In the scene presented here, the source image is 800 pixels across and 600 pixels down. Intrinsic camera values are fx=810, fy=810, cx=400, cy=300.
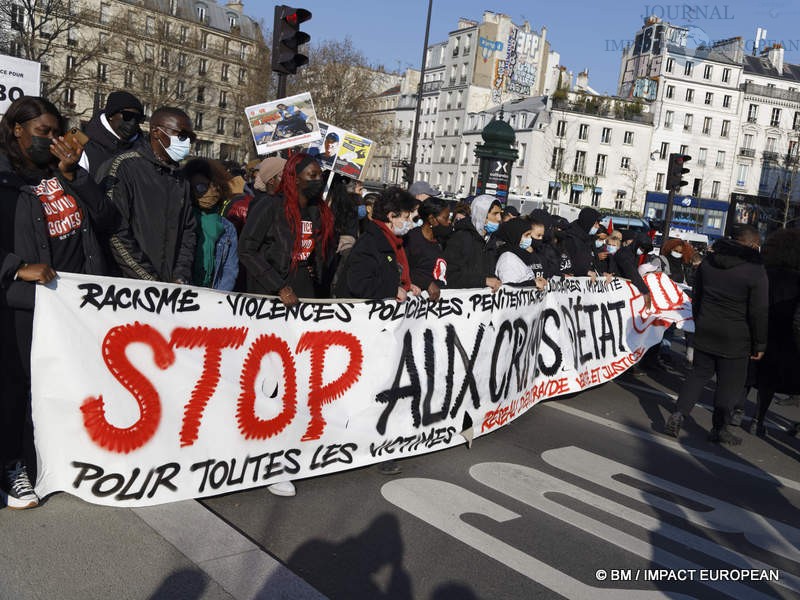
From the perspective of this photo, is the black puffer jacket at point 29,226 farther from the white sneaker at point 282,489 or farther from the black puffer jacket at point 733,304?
the black puffer jacket at point 733,304

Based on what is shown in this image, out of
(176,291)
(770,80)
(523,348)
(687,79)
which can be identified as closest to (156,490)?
(176,291)

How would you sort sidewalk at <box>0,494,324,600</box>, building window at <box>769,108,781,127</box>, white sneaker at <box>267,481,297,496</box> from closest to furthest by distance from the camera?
sidewalk at <box>0,494,324,600</box> → white sneaker at <box>267,481,297,496</box> → building window at <box>769,108,781,127</box>

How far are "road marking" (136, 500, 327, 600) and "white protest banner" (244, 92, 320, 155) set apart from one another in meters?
3.97

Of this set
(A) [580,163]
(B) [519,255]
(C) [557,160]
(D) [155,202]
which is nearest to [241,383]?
(D) [155,202]

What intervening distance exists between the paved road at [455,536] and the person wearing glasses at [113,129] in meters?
2.57

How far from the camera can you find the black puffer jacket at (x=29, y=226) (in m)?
3.95

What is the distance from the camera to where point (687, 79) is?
71.9 metres

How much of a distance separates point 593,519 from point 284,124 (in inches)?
177

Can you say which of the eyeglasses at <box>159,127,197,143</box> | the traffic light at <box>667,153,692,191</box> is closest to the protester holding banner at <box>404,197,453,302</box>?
the eyeglasses at <box>159,127,197,143</box>

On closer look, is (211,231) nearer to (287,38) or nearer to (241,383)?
(241,383)

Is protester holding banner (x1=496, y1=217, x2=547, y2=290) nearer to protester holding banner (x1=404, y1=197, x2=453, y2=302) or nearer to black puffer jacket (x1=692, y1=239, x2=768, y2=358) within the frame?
protester holding banner (x1=404, y1=197, x2=453, y2=302)

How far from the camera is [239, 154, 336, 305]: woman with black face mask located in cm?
515

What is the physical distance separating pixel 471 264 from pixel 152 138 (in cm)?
309

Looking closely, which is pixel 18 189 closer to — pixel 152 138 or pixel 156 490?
pixel 152 138
